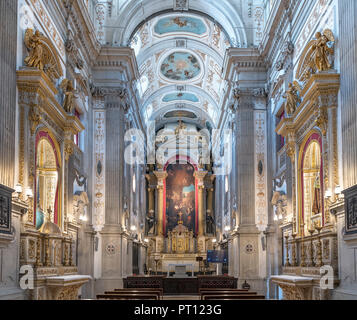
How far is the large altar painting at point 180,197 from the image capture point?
4709 cm

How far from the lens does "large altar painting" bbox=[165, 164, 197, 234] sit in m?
47.1

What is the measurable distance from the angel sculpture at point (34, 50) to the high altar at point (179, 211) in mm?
31048

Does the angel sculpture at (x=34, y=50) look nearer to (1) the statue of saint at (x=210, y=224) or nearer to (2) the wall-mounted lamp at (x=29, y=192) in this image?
(2) the wall-mounted lamp at (x=29, y=192)

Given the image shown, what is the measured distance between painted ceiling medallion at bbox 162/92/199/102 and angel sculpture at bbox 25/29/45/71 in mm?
26755

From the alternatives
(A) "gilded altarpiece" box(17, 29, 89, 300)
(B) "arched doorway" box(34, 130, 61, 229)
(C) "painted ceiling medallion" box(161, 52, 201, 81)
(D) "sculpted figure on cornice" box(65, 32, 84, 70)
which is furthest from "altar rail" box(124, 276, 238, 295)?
(C) "painted ceiling medallion" box(161, 52, 201, 81)

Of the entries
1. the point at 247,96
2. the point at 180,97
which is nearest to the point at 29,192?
the point at 247,96

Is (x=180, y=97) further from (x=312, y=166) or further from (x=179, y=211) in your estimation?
(x=312, y=166)

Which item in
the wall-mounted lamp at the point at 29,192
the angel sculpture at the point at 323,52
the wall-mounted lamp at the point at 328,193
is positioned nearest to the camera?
the wall-mounted lamp at the point at 29,192

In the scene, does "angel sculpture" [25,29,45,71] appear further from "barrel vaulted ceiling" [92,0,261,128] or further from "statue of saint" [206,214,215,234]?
"statue of saint" [206,214,215,234]

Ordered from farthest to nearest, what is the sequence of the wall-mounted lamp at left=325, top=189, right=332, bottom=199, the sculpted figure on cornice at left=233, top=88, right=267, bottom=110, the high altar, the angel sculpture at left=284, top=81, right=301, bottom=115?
the high altar < the sculpted figure on cornice at left=233, top=88, right=267, bottom=110 < the angel sculpture at left=284, top=81, right=301, bottom=115 < the wall-mounted lamp at left=325, top=189, right=332, bottom=199

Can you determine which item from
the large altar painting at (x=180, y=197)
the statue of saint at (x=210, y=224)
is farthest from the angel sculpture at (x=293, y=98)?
the large altar painting at (x=180, y=197)

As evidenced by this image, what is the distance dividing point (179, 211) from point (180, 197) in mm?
1283

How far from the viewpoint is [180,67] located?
119 feet

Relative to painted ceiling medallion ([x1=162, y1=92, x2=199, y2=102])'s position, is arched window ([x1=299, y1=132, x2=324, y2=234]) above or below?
below
